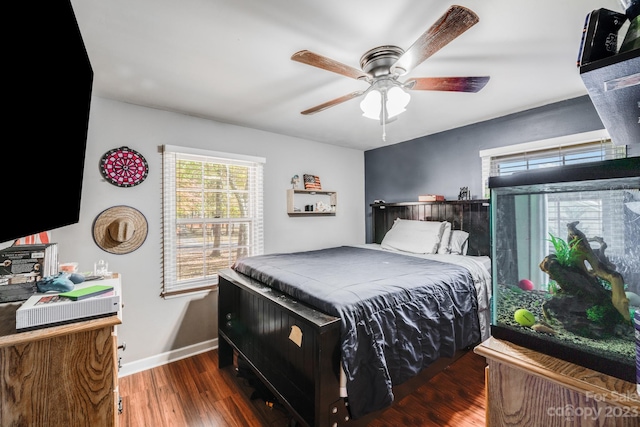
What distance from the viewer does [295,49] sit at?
175cm

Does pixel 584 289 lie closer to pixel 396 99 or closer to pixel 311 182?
pixel 396 99

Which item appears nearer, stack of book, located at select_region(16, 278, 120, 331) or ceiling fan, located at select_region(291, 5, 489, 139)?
stack of book, located at select_region(16, 278, 120, 331)

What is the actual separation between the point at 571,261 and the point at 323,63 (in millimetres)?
1408

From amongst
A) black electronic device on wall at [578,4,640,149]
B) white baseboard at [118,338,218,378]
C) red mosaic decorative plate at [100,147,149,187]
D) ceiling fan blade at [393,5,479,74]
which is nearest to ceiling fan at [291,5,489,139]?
ceiling fan blade at [393,5,479,74]

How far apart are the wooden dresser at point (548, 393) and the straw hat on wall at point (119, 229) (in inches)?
110

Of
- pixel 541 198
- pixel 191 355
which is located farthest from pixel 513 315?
pixel 191 355

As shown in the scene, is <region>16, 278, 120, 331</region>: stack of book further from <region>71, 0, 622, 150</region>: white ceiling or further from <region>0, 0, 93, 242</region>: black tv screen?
<region>71, 0, 622, 150</region>: white ceiling

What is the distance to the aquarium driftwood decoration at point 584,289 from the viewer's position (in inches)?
27.0

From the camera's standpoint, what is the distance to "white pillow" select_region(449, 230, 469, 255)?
10.2ft

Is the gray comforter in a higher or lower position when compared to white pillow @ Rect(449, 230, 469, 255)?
lower

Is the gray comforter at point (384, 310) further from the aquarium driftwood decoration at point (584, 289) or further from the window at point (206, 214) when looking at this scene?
the aquarium driftwood decoration at point (584, 289)

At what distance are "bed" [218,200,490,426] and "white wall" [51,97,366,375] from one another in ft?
1.78

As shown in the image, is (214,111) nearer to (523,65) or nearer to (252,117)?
(252,117)

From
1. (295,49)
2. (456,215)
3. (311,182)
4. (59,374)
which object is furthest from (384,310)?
(311,182)
